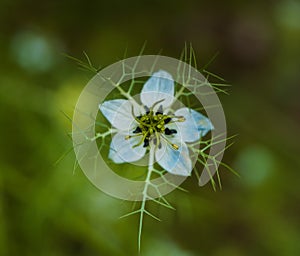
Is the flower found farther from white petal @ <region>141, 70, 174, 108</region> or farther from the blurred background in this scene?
the blurred background

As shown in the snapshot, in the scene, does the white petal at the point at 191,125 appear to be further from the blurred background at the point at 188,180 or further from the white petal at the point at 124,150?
the blurred background at the point at 188,180

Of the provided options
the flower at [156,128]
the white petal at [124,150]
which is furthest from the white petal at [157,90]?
the white petal at [124,150]

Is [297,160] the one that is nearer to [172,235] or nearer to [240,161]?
[240,161]

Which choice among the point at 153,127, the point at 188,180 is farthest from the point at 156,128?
the point at 188,180

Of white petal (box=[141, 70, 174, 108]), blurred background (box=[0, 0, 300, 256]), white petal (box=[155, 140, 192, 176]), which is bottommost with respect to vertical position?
blurred background (box=[0, 0, 300, 256])

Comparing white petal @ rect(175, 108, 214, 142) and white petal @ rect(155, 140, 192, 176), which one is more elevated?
white petal @ rect(175, 108, 214, 142)

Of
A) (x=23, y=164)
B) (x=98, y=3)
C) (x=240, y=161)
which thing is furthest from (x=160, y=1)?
(x=23, y=164)

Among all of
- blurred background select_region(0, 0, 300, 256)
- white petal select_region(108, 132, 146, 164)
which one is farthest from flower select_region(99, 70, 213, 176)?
blurred background select_region(0, 0, 300, 256)
